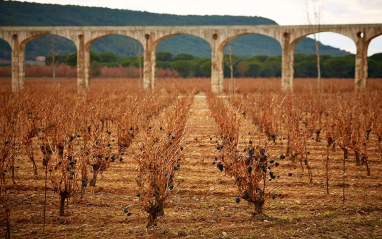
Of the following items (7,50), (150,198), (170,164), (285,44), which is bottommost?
(150,198)

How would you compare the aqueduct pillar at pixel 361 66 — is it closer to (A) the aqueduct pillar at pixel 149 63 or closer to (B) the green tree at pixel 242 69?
(A) the aqueduct pillar at pixel 149 63

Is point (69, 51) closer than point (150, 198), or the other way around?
point (150, 198)

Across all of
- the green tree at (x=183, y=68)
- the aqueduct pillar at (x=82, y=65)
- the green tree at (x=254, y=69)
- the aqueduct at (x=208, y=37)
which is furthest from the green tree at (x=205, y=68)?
the aqueduct pillar at (x=82, y=65)

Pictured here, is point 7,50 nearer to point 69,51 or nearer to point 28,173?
point 69,51

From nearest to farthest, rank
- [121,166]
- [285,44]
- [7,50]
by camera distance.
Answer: [121,166]
[285,44]
[7,50]

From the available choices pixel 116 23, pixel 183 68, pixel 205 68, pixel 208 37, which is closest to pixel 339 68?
pixel 205 68

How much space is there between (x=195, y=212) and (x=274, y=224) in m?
0.85

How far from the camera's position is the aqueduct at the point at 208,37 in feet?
68.3

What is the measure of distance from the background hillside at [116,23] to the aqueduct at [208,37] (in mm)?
59912

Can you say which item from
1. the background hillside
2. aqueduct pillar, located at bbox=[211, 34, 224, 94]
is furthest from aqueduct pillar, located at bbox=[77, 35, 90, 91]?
the background hillside

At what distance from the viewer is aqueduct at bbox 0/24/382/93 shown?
2081 cm

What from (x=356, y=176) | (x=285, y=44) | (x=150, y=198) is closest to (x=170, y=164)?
(x=150, y=198)

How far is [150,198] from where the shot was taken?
3643 mm

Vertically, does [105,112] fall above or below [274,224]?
above
